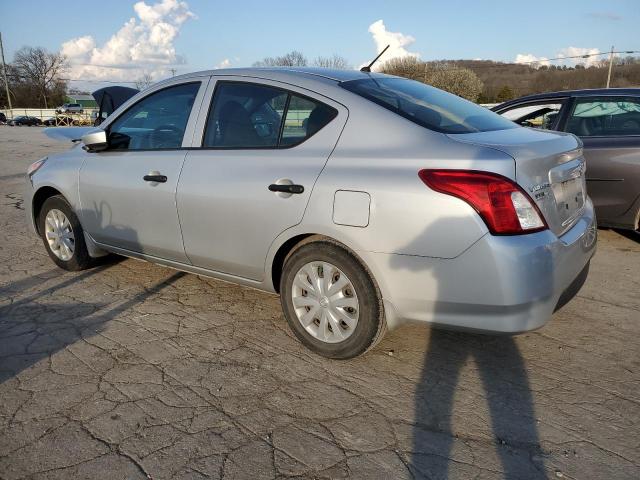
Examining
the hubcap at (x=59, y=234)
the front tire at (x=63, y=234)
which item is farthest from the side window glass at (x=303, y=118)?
the hubcap at (x=59, y=234)

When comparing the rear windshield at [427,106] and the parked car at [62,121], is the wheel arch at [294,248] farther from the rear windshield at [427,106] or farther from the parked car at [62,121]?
the parked car at [62,121]

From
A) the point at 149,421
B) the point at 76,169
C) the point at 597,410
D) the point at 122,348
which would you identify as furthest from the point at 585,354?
the point at 76,169

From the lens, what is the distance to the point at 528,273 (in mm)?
2533

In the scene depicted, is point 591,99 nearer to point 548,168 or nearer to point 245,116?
point 548,168

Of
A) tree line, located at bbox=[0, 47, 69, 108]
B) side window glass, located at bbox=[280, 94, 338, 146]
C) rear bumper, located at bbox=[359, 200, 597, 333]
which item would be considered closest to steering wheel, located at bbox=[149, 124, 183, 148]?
side window glass, located at bbox=[280, 94, 338, 146]

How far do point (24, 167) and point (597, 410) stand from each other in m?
14.2

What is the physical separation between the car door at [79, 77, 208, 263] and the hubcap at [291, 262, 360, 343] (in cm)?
106

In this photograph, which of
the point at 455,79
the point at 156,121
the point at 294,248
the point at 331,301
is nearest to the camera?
the point at 331,301

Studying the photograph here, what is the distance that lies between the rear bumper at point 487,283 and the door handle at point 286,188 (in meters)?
0.55

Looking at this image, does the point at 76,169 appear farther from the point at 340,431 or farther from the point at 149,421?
the point at 340,431

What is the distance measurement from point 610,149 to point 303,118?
11.3 ft

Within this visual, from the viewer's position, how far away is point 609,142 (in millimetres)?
5176

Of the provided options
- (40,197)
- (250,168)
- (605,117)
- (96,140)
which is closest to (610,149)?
(605,117)

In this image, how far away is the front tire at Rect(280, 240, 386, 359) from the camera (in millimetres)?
2947
